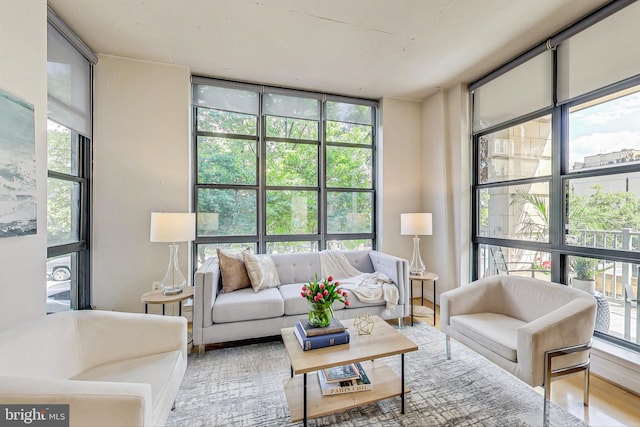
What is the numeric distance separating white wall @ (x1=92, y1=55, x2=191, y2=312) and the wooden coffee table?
1962 millimetres

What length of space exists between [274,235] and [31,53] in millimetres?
2527

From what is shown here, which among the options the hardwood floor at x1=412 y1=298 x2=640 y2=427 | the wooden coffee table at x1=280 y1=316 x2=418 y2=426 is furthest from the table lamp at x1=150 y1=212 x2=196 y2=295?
the hardwood floor at x1=412 y1=298 x2=640 y2=427

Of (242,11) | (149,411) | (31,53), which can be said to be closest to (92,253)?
(31,53)

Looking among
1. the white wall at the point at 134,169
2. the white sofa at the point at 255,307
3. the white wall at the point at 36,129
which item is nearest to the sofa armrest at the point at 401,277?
the white sofa at the point at 255,307

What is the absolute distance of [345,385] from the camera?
165cm

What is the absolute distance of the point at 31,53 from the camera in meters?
1.65

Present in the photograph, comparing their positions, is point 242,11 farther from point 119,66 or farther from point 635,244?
point 635,244

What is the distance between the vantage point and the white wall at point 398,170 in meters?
3.81

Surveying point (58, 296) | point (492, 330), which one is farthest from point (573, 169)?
point (58, 296)

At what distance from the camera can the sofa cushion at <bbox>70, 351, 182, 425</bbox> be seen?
1264 mm

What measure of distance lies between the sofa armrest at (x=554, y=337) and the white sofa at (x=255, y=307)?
131cm

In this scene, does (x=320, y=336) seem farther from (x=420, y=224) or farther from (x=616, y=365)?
(x=616, y=365)

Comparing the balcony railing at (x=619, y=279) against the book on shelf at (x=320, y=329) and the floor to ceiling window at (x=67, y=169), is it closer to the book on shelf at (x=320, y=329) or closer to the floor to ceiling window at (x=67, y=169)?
the book on shelf at (x=320, y=329)

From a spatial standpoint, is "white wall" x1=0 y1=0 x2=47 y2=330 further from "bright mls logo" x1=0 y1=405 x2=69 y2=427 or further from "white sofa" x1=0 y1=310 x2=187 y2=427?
"bright mls logo" x1=0 y1=405 x2=69 y2=427
